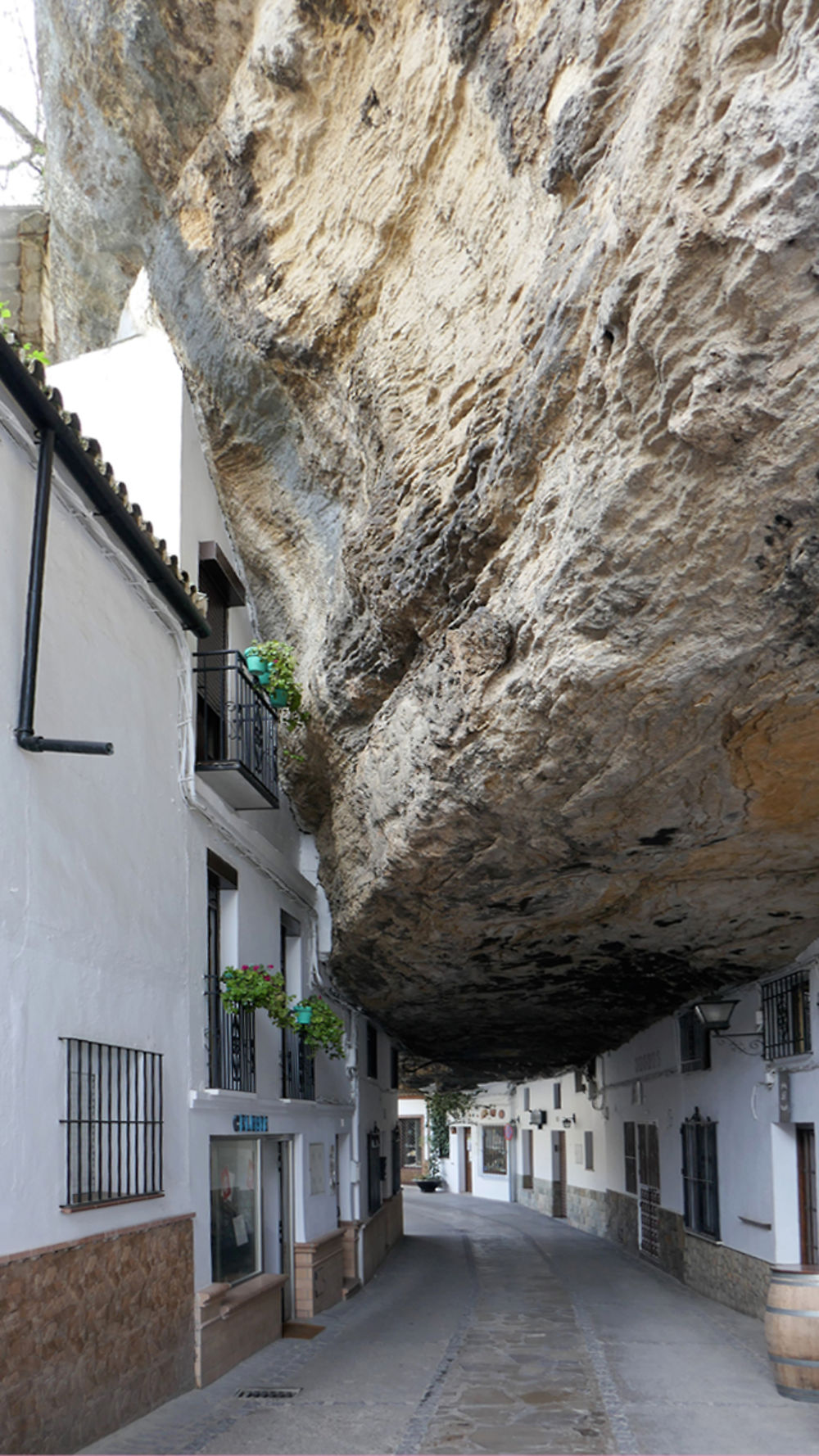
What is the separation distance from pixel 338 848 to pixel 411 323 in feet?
18.3

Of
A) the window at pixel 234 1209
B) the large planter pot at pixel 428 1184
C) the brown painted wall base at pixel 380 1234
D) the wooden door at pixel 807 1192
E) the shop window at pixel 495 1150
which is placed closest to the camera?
the window at pixel 234 1209

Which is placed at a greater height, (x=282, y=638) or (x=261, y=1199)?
(x=282, y=638)

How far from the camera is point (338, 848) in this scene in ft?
39.0

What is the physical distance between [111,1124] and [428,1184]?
3357 centimetres

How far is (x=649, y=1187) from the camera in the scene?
1727 cm

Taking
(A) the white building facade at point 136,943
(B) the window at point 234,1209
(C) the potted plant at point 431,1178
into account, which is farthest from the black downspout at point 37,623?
(C) the potted plant at point 431,1178

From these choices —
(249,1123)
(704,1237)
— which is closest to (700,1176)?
(704,1237)

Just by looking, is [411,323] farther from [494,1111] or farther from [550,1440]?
[494,1111]

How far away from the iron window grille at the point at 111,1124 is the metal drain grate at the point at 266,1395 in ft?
5.48

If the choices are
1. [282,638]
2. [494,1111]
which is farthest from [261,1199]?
[494,1111]

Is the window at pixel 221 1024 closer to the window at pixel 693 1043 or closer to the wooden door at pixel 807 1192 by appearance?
the wooden door at pixel 807 1192

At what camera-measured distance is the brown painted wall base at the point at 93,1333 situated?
5.66m

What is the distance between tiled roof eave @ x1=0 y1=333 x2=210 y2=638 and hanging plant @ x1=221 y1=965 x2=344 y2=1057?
9.02 ft

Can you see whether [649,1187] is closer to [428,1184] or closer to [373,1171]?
[373,1171]
